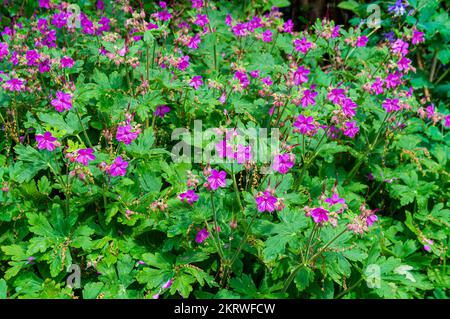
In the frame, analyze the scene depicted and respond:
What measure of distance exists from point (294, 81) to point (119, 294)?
1.83 m

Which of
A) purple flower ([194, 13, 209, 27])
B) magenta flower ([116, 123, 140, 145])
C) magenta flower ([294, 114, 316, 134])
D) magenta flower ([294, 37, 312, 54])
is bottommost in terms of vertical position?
magenta flower ([116, 123, 140, 145])

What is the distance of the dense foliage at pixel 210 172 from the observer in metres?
3.04

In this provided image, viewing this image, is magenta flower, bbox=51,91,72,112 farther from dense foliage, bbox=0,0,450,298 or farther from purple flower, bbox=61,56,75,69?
purple flower, bbox=61,56,75,69

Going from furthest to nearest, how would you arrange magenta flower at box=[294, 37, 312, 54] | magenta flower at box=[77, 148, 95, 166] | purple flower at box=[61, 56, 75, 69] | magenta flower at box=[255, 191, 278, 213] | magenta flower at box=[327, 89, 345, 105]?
magenta flower at box=[294, 37, 312, 54], purple flower at box=[61, 56, 75, 69], magenta flower at box=[327, 89, 345, 105], magenta flower at box=[77, 148, 95, 166], magenta flower at box=[255, 191, 278, 213]

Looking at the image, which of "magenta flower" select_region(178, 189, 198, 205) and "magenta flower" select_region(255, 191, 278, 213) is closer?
"magenta flower" select_region(255, 191, 278, 213)

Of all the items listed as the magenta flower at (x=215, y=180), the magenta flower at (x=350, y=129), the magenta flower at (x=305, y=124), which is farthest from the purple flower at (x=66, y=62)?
the magenta flower at (x=350, y=129)

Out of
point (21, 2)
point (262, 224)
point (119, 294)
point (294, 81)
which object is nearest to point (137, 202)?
point (119, 294)

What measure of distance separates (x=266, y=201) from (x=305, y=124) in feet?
2.37

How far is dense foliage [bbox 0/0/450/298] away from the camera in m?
3.04

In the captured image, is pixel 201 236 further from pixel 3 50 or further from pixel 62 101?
pixel 3 50

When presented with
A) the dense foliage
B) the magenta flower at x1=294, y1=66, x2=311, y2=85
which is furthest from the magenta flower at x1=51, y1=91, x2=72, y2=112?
the magenta flower at x1=294, y1=66, x2=311, y2=85

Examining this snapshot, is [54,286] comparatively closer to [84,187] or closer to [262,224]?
[84,187]

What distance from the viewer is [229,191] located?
3.49 metres

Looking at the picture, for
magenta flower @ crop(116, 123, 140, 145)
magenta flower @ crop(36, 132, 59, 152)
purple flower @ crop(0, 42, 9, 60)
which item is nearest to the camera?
magenta flower @ crop(36, 132, 59, 152)
